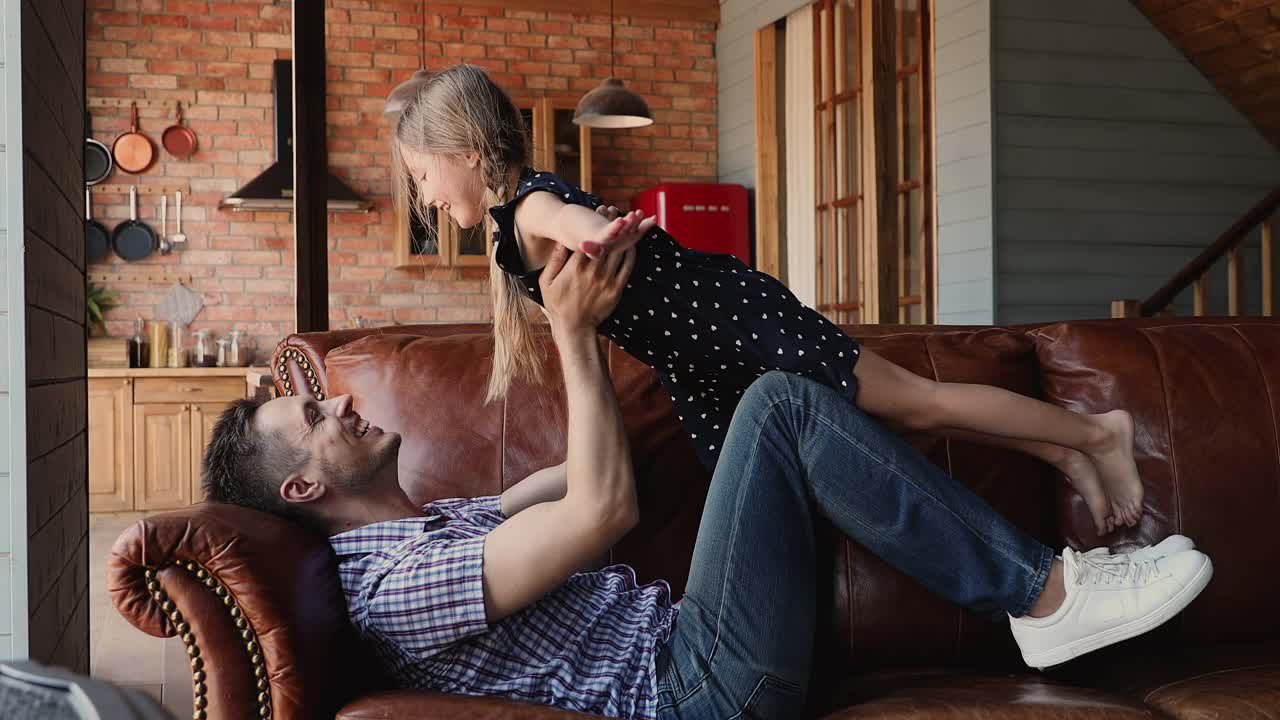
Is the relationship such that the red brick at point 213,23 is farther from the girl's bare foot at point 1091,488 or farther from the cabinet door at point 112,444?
the girl's bare foot at point 1091,488

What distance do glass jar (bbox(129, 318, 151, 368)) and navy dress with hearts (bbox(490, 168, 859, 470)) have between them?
513 cm

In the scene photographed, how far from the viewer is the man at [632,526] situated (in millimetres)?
1411

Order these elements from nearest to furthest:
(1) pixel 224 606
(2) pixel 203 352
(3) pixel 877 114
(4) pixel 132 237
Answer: (1) pixel 224 606
(3) pixel 877 114
(2) pixel 203 352
(4) pixel 132 237

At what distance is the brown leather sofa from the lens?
5.28 ft

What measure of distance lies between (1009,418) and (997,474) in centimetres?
15

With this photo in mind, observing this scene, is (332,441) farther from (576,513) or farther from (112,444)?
(112,444)

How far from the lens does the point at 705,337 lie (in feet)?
6.05

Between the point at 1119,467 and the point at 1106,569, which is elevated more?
the point at 1119,467

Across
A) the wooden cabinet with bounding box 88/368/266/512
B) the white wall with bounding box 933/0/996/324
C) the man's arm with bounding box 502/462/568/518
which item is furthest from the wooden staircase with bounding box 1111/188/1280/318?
the wooden cabinet with bounding box 88/368/266/512

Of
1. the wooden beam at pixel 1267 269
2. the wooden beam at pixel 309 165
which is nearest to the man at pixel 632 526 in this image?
the wooden beam at pixel 309 165

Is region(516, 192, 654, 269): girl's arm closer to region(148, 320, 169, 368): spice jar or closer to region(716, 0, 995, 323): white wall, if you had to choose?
region(716, 0, 995, 323): white wall

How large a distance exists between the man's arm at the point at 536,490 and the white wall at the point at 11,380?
27.0 inches

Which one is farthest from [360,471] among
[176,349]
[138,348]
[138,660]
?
[138,348]

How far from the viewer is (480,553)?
1381 mm
